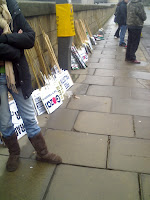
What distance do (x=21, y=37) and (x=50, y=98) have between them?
1.77 m

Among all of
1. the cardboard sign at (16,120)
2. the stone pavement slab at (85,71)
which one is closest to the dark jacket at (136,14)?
the stone pavement slab at (85,71)

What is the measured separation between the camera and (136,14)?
5430 mm

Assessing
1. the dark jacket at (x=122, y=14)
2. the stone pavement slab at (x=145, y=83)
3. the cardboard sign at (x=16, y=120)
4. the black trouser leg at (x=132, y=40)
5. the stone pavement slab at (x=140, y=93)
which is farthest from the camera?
the dark jacket at (x=122, y=14)

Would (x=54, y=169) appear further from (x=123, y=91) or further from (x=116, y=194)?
(x=123, y=91)

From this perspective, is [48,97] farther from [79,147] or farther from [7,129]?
[7,129]

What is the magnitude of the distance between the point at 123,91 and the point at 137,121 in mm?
1220

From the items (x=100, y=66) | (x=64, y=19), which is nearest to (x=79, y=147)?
(x=64, y=19)

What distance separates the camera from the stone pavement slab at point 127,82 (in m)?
4.55

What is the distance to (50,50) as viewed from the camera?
13.3 feet

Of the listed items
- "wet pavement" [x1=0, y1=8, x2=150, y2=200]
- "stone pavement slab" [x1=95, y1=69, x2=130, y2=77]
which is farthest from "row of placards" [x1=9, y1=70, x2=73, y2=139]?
"stone pavement slab" [x1=95, y1=69, x2=130, y2=77]

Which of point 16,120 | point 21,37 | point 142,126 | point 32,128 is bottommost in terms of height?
point 142,126

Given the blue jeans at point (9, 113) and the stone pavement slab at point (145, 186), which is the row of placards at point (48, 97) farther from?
the stone pavement slab at point (145, 186)

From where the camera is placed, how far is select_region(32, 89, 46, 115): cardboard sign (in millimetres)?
3200

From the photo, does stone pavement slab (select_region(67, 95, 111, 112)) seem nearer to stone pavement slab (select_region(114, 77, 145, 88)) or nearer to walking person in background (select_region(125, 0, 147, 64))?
stone pavement slab (select_region(114, 77, 145, 88))
